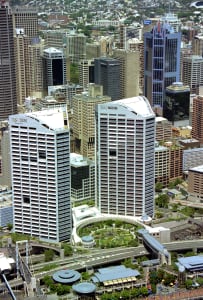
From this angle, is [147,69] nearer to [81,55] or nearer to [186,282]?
[81,55]

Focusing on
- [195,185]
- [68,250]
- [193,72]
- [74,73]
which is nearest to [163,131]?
[195,185]

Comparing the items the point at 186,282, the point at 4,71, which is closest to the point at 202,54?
the point at 4,71

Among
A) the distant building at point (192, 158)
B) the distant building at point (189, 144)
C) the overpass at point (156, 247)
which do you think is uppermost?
the distant building at point (189, 144)

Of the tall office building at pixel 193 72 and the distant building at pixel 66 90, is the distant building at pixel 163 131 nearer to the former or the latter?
the distant building at pixel 66 90

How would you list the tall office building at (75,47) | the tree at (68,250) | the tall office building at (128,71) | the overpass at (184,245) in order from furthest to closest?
1. the tall office building at (75,47)
2. the tall office building at (128,71)
3. the overpass at (184,245)
4. the tree at (68,250)

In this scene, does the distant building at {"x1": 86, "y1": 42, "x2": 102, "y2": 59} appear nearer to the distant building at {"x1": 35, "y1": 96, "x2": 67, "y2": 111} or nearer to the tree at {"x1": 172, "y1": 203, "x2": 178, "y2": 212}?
the distant building at {"x1": 35, "y1": 96, "x2": 67, "y2": 111}

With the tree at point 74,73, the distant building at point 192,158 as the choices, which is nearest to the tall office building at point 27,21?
the tree at point 74,73

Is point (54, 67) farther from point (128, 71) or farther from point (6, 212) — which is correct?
point (6, 212)
